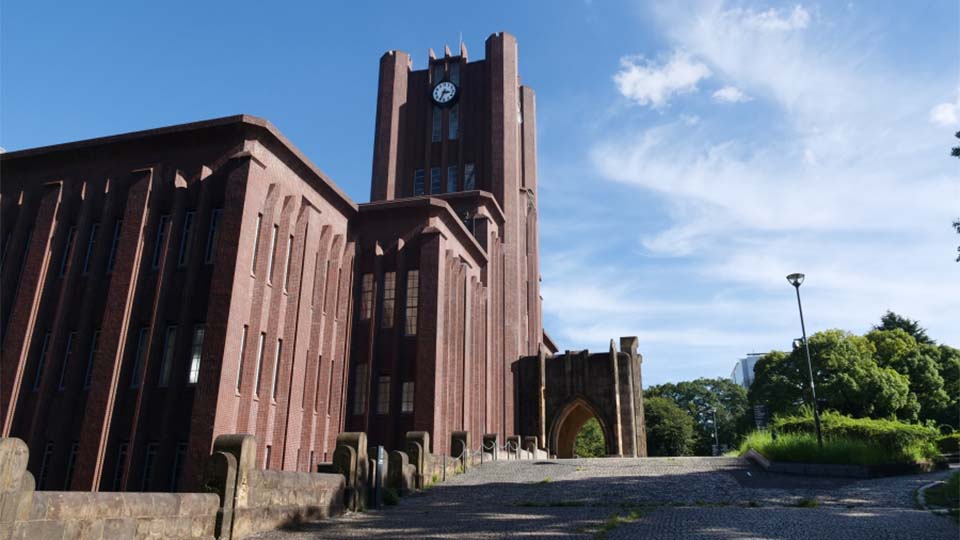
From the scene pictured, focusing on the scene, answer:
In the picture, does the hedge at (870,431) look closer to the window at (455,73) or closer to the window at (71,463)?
the window at (71,463)

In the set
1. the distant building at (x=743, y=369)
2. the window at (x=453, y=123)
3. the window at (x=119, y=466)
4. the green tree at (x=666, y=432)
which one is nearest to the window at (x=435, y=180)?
the window at (x=453, y=123)

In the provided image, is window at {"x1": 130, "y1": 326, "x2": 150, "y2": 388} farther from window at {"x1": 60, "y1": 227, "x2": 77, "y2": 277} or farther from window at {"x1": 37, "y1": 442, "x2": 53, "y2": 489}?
window at {"x1": 60, "y1": 227, "x2": 77, "y2": 277}

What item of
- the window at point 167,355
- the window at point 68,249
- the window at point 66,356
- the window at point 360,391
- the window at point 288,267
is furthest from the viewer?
the window at point 360,391

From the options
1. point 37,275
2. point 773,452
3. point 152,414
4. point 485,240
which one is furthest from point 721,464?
point 37,275

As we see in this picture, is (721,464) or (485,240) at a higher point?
(485,240)

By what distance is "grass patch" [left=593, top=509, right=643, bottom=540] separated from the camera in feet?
28.8

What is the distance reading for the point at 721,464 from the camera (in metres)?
19.4

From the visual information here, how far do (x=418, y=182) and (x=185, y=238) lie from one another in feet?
Result: 80.3

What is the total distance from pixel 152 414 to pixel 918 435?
22.3 meters

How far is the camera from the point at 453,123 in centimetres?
4350

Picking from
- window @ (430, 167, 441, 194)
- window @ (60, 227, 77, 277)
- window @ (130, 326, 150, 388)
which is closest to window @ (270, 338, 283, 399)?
window @ (130, 326, 150, 388)

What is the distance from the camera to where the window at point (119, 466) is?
55.8ft

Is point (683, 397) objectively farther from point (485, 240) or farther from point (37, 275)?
point (37, 275)

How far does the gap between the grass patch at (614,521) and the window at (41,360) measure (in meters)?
17.0
